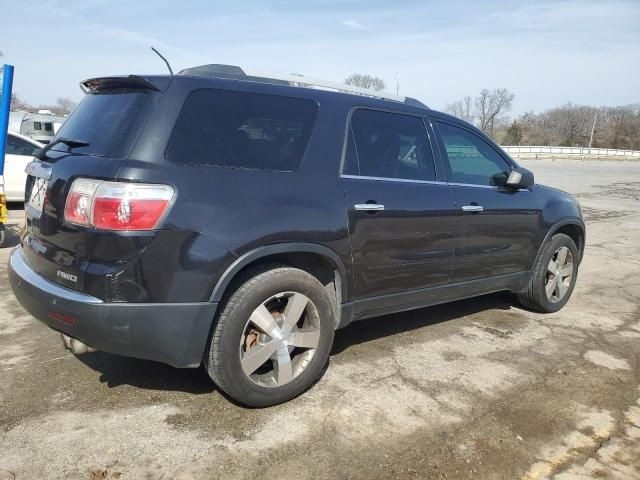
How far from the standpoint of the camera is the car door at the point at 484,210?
4062 millimetres

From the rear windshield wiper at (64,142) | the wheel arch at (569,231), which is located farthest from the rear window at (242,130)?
the wheel arch at (569,231)

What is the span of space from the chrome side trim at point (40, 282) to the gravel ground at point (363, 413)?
722mm

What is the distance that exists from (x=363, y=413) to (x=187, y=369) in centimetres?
125

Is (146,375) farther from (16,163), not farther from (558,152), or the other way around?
(558,152)

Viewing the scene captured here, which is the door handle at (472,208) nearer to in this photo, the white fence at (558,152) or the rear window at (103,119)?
the rear window at (103,119)

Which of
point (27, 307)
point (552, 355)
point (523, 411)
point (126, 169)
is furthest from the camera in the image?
point (552, 355)

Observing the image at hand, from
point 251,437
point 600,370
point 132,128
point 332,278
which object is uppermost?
point 132,128

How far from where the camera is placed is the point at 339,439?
2803 mm

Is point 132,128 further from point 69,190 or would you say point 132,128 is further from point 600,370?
point 600,370

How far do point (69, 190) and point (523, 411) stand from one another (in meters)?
2.85

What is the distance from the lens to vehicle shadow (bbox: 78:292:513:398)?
3.34m

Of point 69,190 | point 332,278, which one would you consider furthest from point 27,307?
point 332,278

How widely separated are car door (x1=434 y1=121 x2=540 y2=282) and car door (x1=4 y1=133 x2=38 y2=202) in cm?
846

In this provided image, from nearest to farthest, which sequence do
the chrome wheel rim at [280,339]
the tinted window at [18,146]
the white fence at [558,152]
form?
the chrome wheel rim at [280,339] < the tinted window at [18,146] < the white fence at [558,152]
